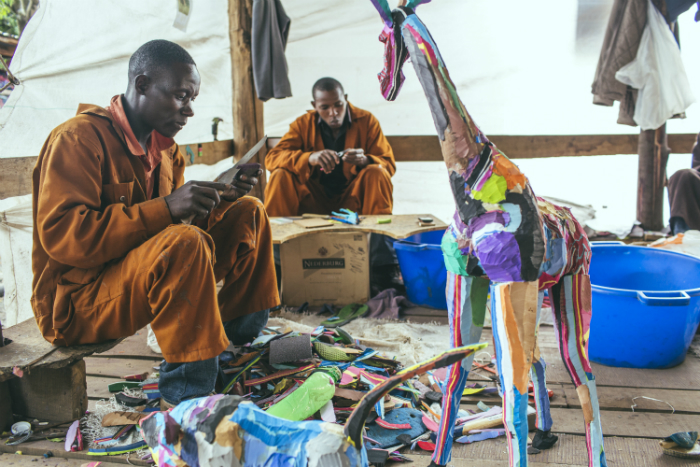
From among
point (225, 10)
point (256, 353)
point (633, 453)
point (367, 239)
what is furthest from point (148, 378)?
point (225, 10)

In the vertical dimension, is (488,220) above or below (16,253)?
above

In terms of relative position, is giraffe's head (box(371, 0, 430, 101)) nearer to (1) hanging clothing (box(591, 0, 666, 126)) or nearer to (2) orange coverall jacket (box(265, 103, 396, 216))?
(2) orange coverall jacket (box(265, 103, 396, 216))

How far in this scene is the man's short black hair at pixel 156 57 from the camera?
1702 mm

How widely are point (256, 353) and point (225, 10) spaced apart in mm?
3152

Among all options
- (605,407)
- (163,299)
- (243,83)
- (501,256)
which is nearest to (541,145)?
(243,83)

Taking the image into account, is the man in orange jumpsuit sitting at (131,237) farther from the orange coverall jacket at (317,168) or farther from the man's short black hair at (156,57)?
the orange coverall jacket at (317,168)

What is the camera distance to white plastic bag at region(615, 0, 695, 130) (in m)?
3.77

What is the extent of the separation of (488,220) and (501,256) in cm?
9

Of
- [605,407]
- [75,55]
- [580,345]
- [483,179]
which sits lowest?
[605,407]

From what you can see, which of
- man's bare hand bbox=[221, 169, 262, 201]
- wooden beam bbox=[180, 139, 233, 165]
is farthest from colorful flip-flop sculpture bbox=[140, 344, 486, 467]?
wooden beam bbox=[180, 139, 233, 165]

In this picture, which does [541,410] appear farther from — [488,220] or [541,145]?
[541,145]

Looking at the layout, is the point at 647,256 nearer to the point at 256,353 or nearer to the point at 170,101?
the point at 256,353

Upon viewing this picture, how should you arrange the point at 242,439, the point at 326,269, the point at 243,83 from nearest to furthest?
the point at 242,439, the point at 326,269, the point at 243,83

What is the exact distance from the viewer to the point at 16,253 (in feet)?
8.92
